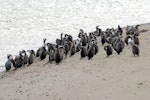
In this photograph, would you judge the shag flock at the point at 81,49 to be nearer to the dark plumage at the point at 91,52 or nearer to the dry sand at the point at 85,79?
the dark plumage at the point at 91,52

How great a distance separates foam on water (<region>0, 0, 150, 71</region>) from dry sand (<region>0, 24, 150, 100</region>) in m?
6.94

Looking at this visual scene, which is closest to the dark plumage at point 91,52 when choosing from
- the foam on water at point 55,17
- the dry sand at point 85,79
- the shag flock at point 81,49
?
the shag flock at point 81,49

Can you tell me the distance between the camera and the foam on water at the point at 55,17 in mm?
29562

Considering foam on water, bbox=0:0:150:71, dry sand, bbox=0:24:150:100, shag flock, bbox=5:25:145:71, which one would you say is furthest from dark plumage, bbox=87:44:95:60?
foam on water, bbox=0:0:150:71

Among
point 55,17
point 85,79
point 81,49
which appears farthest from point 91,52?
point 55,17

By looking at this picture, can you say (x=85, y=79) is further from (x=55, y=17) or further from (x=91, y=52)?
(x=55, y=17)

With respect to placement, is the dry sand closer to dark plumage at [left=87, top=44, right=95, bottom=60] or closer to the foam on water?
dark plumage at [left=87, top=44, right=95, bottom=60]

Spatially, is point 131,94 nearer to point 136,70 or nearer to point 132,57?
point 136,70

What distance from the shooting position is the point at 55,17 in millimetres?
37062

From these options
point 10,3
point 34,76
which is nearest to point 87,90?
point 34,76

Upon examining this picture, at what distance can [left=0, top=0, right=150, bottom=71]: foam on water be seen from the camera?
29.6 m

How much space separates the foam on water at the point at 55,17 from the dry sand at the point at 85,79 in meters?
6.94

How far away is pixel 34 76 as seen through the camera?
17.2m

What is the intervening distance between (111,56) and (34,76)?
10.9 ft
